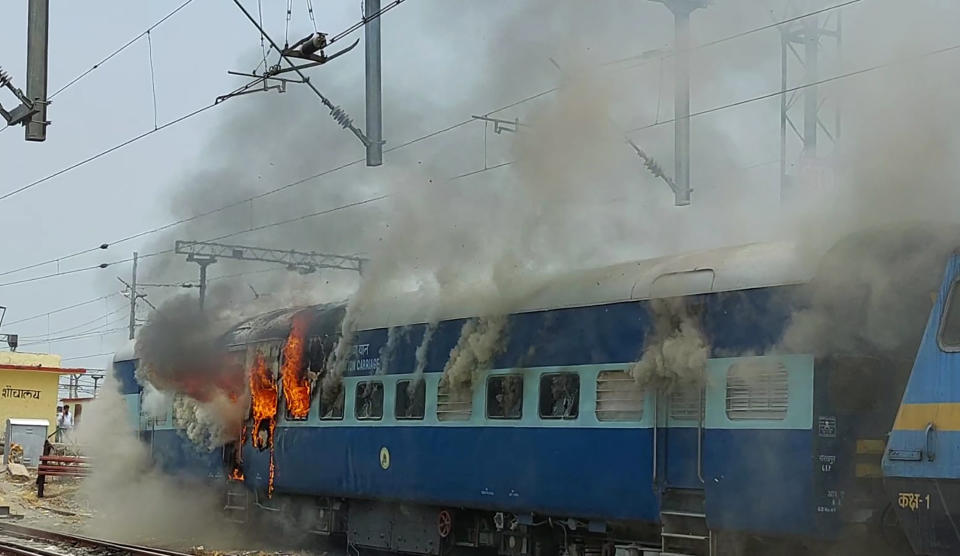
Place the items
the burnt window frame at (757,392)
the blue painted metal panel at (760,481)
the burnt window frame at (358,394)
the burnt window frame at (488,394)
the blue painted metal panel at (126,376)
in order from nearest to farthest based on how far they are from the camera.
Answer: the blue painted metal panel at (760,481) → the burnt window frame at (757,392) → the burnt window frame at (488,394) → the burnt window frame at (358,394) → the blue painted metal panel at (126,376)

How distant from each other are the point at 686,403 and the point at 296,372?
751cm

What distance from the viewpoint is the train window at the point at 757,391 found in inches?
409

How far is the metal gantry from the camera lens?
22.0 meters

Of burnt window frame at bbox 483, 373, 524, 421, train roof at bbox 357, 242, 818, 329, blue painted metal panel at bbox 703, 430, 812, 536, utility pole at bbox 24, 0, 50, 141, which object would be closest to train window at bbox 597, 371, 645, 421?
train roof at bbox 357, 242, 818, 329

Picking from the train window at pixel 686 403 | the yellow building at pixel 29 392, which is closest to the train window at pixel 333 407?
the train window at pixel 686 403

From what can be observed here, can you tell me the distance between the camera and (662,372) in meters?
11.4

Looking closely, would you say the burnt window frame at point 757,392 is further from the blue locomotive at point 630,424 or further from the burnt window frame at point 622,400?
the burnt window frame at point 622,400

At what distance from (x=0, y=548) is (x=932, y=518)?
1475 cm

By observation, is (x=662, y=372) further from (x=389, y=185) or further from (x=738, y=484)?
(x=389, y=185)

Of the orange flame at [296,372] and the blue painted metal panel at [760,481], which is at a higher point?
the orange flame at [296,372]

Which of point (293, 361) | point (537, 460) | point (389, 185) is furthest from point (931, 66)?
point (293, 361)

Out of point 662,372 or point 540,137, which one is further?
point 540,137

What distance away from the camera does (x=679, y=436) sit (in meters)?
11.3

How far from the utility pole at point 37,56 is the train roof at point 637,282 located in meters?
4.95
